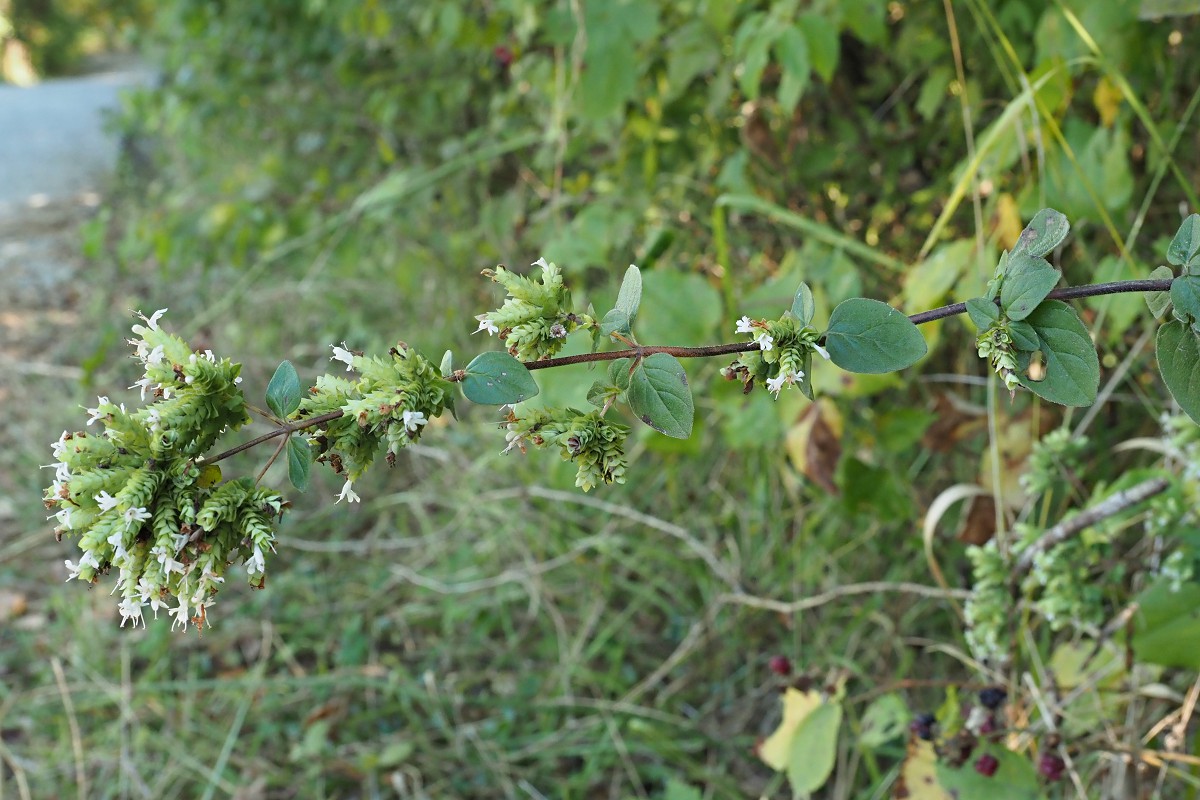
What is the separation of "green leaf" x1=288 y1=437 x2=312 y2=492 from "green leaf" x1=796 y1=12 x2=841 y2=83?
3.24 ft

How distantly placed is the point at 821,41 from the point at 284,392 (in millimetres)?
1010

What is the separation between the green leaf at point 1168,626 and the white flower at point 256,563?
0.87 m

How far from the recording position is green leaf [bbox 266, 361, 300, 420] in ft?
1.76

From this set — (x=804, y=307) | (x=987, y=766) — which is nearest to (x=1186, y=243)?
(x=804, y=307)

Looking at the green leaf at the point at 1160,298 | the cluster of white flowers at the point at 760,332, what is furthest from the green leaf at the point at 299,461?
the green leaf at the point at 1160,298

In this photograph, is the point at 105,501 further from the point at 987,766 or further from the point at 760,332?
the point at 987,766

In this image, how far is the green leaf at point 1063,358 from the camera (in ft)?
1.65

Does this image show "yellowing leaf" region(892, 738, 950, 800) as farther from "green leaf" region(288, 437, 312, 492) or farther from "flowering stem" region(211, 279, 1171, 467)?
"green leaf" region(288, 437, 312, 492)

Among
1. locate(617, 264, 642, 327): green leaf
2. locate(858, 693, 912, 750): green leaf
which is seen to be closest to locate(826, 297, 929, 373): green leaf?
locate(617, 264, 642, 327): green leaf

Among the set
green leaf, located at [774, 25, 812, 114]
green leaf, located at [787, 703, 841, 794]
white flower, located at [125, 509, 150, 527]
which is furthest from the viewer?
green leaf, located at [774, 25, 812, 114]

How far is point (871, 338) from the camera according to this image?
1.70 ft

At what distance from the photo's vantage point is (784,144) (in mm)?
1831

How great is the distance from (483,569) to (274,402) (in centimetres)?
146

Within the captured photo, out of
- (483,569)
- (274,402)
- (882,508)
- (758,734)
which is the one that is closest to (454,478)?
(483,569)
